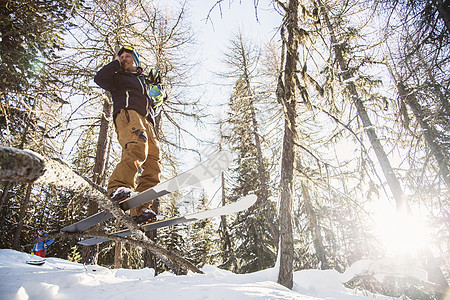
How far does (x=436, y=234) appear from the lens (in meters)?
9.19

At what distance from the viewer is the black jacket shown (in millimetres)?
2842

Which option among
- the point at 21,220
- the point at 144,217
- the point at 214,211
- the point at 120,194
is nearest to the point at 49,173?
the point at 120,194

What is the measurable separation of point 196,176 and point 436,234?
11.4 meters

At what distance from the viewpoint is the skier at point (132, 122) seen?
2.52 meters

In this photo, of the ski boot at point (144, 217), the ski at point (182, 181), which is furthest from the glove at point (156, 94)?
the ski boot at point (144, 217)

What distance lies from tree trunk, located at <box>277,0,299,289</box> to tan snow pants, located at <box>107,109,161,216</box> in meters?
1.70

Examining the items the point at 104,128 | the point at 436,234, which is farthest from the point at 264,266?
the point at 104,128

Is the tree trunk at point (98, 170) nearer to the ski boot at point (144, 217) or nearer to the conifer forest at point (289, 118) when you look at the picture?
the conifer forest at point (289, 118)

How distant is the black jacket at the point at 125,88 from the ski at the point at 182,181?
1.12 m

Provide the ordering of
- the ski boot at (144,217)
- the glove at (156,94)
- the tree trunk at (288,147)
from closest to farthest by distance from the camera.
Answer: the ski boot at (144,217), the tree trunk at (288,147), the glove at (156,94)

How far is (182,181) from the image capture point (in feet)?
7.82

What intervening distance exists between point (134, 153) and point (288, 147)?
1.92 m

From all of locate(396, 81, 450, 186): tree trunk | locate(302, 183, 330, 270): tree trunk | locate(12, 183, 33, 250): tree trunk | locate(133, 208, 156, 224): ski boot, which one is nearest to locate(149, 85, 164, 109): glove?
locate(133, 208, 156, 224): ski boot

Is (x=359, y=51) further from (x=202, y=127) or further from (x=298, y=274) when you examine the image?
(x=298, y=274)
